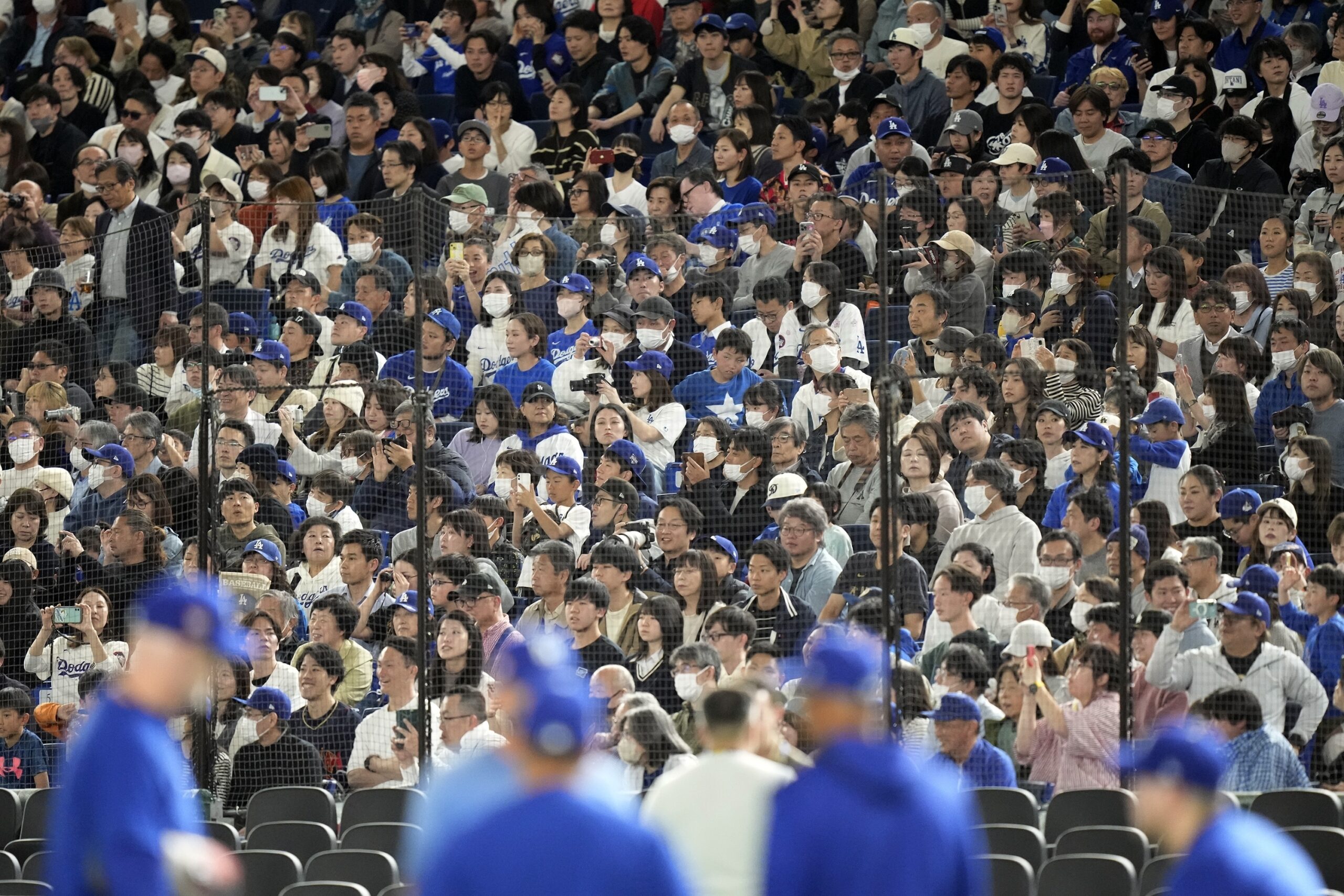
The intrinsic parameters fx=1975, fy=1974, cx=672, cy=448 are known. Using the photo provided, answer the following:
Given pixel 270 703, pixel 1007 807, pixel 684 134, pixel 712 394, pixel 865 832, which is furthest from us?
pixel 684 134

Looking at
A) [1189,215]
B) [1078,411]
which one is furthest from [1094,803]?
[1189,215]

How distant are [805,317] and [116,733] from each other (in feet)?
19.7

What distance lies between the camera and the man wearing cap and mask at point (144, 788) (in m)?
4.57

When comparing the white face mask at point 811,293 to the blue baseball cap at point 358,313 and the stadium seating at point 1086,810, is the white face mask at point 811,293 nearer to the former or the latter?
the blue baseball cap at point 358,313

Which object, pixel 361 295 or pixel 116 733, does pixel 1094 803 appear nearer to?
pixel 116 733

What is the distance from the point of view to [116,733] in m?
4.61

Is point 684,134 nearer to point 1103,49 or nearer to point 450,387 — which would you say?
point 1103,49

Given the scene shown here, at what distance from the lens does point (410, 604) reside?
8.77 meters

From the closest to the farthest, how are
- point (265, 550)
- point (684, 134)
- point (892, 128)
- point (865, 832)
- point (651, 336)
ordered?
point (865, 832) → point (265, 550) → point (651, 336) → point (892, 128) → point (684, 134)

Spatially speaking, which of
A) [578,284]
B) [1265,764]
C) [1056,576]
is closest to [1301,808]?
[1265,764]

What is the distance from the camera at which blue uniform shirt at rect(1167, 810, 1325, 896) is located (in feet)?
12.7

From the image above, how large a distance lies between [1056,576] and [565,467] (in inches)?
94.3

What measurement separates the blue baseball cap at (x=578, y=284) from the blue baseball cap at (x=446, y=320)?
23.0 inches

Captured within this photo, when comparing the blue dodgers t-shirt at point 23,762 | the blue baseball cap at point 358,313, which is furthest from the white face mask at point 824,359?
the blue dodgers t-shirt at point 23,762
